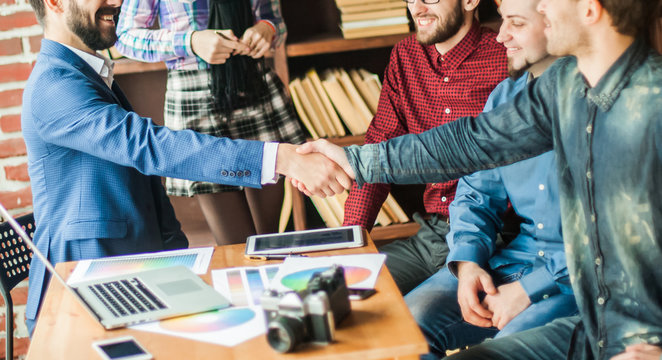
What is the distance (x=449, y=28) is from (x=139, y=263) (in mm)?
1229

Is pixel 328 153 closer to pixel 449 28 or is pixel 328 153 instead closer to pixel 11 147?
pixel 449 28

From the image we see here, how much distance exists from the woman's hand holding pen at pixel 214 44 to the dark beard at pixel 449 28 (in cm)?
61

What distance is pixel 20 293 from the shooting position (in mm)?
Result: 2717

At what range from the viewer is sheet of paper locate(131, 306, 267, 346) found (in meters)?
1.17

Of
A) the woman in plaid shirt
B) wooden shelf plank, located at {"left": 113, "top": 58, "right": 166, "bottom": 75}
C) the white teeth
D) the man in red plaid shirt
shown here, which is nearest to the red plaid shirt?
the man in red plaid shirt

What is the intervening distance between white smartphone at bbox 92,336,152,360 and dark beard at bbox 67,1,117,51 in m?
1.00

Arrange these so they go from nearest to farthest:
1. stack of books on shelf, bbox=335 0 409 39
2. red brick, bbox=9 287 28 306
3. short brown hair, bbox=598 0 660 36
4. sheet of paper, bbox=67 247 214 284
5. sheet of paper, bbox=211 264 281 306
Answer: short brown hair, bbox=598 0 660 36 < sheet of paper, bbox=211 264 281 306 < sheet of paper, bbox=67 247 214 284 < stack of books on shelf, bbox=335 0 409 39 < red brick, bbox=9 287 28 306

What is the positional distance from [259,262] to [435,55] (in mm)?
1064

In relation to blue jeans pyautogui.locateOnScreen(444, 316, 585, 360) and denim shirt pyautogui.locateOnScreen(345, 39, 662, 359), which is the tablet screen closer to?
blue jeans pyautogui.locateOnScreen(444, 316, 585, 360)

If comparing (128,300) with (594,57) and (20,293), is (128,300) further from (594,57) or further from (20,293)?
(20,293)

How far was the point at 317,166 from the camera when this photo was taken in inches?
72.1

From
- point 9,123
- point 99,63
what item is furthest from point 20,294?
point 99,63

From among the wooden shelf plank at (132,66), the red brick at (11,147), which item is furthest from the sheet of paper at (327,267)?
the red brick at (11,147)

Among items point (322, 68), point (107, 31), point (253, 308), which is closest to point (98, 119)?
point (107, 31)
